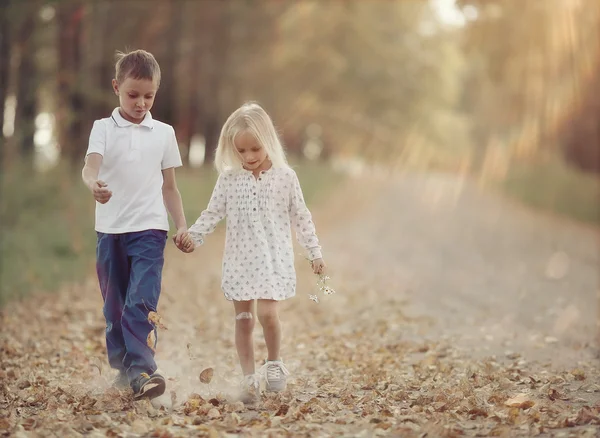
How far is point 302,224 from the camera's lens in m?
5.25

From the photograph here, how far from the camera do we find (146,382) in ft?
16.0

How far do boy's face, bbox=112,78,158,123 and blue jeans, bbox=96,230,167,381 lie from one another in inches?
27.9

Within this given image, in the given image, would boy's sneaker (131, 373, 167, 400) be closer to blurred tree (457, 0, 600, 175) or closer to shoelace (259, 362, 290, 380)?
shoelace (259, 362, 290, 380)

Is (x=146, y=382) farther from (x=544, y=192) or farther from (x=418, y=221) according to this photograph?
(x=544, y=192)

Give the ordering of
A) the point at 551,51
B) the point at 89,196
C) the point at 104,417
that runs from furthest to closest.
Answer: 1. the point at 551,51
2. the point at 89,196
3. the point at 104,417

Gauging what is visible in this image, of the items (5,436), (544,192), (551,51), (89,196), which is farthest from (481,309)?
(544,192)

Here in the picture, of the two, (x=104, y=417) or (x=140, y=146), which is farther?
(x=140, y=146)

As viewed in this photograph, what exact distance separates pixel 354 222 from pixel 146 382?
18.9m

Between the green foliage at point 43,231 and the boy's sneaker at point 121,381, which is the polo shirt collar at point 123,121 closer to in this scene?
the boy's sneaker at point 121,381

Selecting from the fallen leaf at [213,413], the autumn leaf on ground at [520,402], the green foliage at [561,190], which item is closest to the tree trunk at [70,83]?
the fallen leaf at [213,413]

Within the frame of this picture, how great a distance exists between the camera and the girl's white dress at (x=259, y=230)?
5.09 m

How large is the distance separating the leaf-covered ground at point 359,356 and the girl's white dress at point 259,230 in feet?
2.03

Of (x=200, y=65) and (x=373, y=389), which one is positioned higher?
(x=200, y=65)

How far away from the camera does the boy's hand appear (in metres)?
4.60
